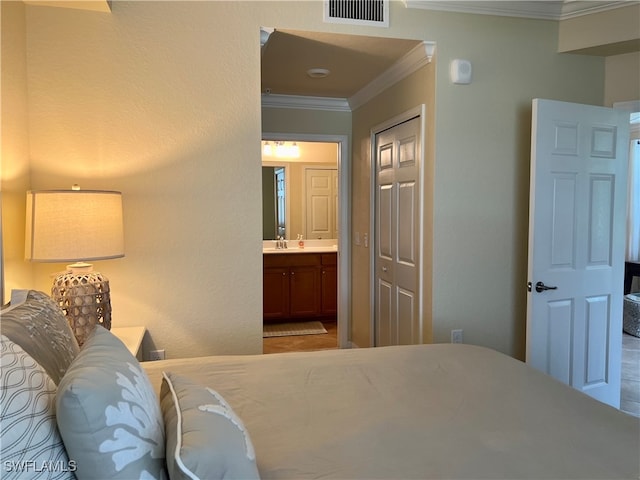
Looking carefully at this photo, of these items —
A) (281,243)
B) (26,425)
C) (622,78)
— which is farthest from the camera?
(281,243)

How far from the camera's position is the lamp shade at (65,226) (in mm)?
1898

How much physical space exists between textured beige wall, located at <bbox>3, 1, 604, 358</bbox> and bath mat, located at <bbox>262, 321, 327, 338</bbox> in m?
2.39

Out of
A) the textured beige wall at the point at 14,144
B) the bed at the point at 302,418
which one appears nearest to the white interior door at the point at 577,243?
the bed at the point at 302,418

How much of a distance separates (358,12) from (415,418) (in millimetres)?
2252

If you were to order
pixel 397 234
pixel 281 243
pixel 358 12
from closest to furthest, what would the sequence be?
pixel 358 12 < pixel 397 234 < pixel 281 243

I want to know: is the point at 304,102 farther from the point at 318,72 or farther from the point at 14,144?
the point at 14,144

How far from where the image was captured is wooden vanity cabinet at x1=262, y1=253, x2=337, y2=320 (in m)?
5.31

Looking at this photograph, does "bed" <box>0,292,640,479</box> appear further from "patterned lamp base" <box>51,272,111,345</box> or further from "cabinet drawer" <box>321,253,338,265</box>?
"cabinet drawer" <box>321,253,338,265</box>

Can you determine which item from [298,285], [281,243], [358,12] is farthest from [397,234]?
[281,243]

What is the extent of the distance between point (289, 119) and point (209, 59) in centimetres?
174

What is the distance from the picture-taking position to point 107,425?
84 cm

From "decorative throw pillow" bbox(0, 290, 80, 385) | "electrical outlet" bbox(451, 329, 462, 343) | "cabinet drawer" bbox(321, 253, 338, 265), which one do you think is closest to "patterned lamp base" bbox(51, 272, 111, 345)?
"decorative throw pillow" bbox(0, 290, 80, 385)

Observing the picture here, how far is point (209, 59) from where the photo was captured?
247cm

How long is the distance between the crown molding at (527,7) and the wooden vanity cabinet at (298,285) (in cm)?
319
